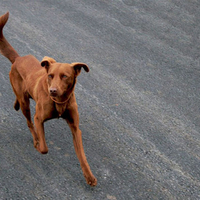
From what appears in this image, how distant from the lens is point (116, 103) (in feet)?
22.2

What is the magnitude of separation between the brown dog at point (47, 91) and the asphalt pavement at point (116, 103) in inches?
13.5

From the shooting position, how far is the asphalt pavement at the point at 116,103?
5074 mm

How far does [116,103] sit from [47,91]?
2.07m

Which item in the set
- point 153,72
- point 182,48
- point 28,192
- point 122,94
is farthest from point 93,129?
point 182,48

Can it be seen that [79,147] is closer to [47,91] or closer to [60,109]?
[60,109]

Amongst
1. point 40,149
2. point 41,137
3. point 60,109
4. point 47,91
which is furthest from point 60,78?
point 40,149

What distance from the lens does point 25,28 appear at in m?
8.79

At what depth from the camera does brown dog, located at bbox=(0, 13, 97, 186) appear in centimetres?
468

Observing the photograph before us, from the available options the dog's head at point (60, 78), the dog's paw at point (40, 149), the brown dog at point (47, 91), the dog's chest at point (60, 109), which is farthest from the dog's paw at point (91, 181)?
the dog's head at point (60, 78)

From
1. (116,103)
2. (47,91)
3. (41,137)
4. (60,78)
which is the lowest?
(116,103)

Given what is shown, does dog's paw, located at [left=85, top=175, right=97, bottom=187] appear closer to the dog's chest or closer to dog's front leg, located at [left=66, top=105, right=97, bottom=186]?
dog's front leg, located at [left=66, top=105, right=97, bottom=186]

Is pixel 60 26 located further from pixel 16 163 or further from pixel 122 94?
pixel 16 163

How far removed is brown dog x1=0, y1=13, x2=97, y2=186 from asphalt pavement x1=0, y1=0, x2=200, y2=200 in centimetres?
34

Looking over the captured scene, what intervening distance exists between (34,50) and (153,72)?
92.7 inches
